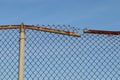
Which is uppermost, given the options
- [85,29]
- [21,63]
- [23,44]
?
[85,29]

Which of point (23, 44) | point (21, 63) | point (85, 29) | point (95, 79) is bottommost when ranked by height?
point (95, 79)

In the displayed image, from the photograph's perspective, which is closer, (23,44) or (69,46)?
(23,44)

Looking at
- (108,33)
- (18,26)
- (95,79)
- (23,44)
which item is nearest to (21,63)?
(23,44)

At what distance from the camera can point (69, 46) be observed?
16.8ft

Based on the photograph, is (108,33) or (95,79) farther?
(108,33)

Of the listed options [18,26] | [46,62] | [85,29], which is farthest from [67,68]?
[18,26]

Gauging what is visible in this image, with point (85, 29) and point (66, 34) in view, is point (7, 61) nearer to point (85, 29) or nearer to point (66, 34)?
point (66, 34)

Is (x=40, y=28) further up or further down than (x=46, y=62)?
further up

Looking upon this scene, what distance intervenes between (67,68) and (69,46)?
17.5 inches

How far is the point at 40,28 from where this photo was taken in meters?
5.00

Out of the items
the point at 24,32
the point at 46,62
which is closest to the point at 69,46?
the point at 46,62

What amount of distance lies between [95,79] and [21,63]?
1442mm

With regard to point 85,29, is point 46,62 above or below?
below

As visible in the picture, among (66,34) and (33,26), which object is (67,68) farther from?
(33,26)
